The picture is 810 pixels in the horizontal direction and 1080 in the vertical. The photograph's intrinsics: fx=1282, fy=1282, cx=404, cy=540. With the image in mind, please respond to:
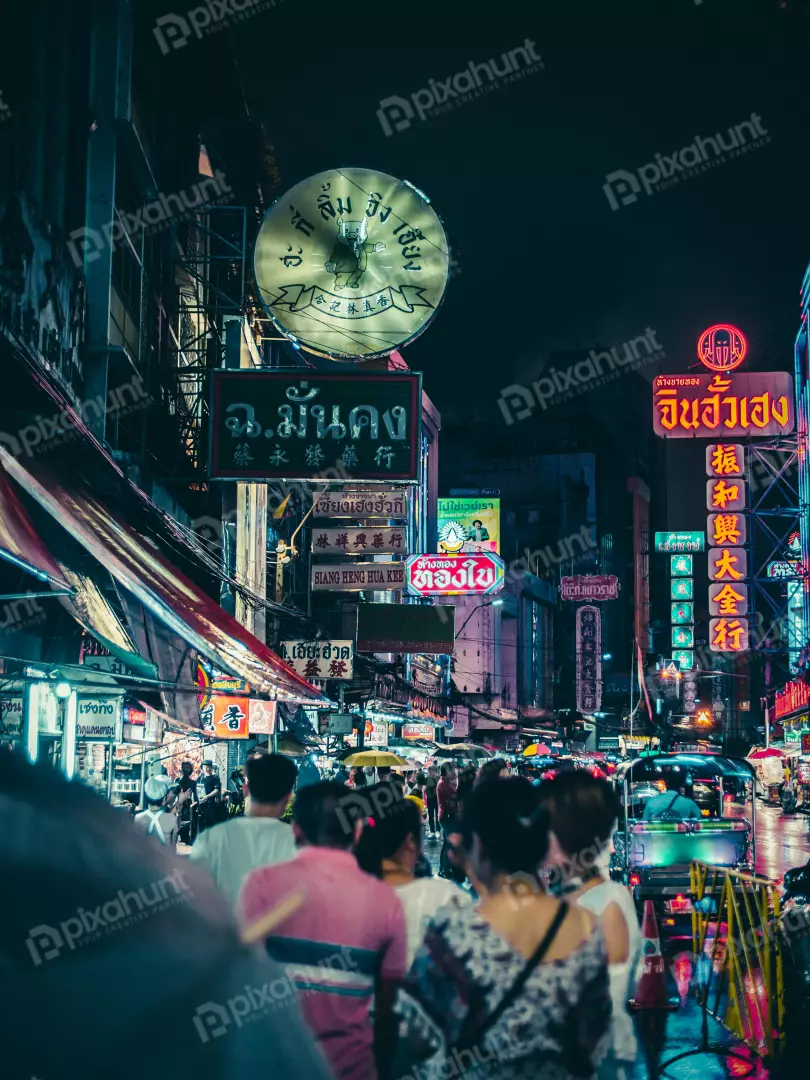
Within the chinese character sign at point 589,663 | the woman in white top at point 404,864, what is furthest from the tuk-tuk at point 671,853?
the chinese character sign at point 589,663

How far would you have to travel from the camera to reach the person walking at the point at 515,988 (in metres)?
3.91

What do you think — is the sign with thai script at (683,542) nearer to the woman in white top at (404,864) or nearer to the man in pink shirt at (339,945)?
the woman in white top at (404,864)

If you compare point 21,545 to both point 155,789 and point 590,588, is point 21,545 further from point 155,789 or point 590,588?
point 590,588

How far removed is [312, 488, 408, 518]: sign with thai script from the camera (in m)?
32.2

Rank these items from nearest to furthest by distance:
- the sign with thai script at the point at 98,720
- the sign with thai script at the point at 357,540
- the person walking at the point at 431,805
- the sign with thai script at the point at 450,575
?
the sign with thai script at the point at 98,720 < the sign with thai script at the point at 357,540 < the person walking at the point at 431,805 < the sign with thai script at the point at 450,575

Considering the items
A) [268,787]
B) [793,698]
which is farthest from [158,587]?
[793,698]

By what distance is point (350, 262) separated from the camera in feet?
62.6

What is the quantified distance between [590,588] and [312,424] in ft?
237

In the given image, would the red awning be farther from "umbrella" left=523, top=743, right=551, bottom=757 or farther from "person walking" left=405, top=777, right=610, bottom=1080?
"umbrella" left=523, top=743, right=551, bottom=757

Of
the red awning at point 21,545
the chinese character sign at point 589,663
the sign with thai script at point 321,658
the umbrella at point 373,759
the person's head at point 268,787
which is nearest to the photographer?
the person's head at point 268,787

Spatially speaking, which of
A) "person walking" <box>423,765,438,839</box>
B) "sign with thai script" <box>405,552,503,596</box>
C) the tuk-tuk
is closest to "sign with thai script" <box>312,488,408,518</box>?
"person walking" <box>423,765,438,839</box>

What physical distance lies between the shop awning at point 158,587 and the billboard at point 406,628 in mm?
16780

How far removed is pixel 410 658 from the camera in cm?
5778

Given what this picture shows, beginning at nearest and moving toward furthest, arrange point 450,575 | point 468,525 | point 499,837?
point 499,837 < point 450,575 < point 468,525
